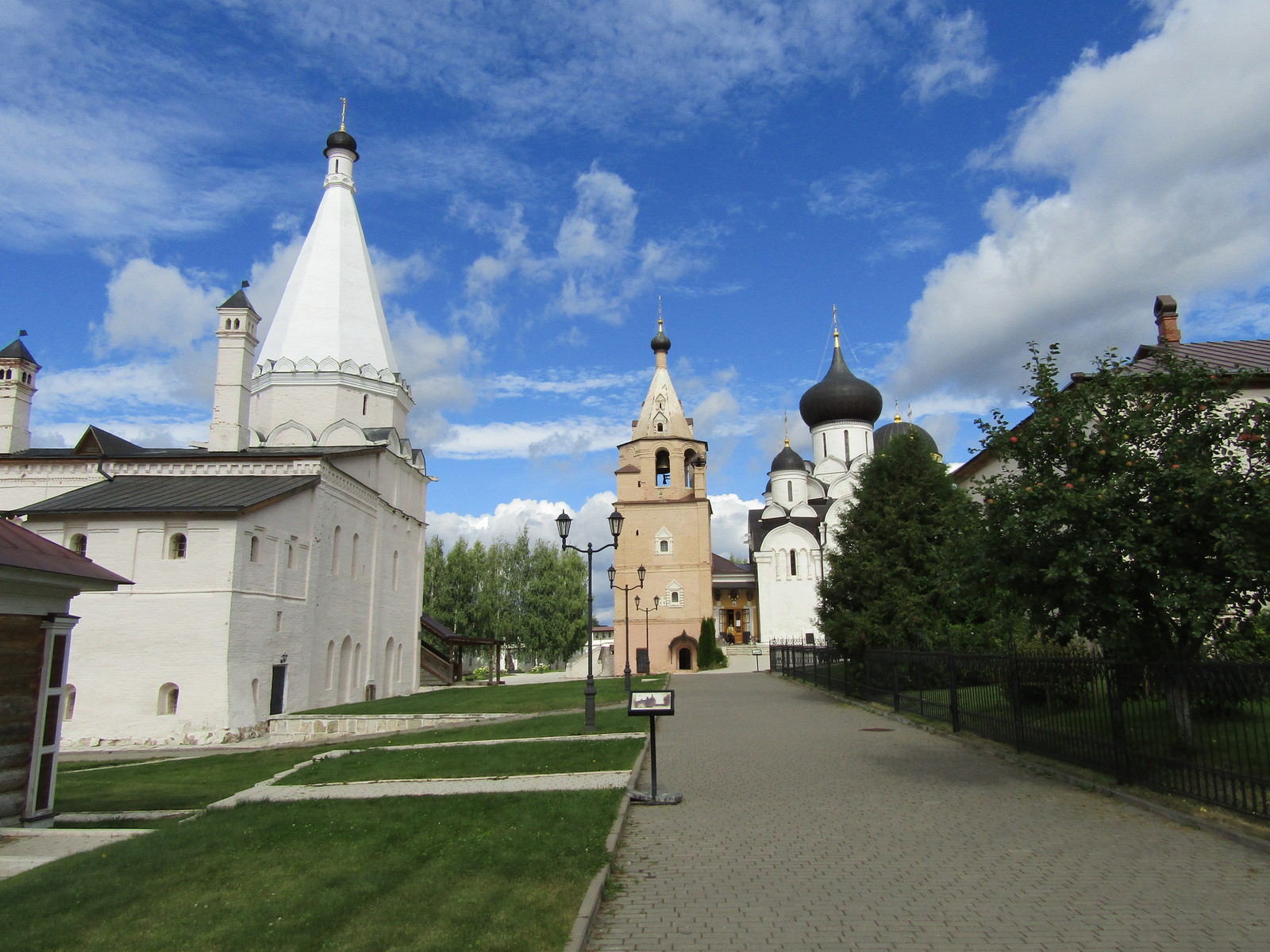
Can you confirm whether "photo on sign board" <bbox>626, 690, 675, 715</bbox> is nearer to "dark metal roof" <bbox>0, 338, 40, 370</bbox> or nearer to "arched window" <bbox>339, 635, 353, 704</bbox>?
"arched window" <bbox>339, 635, 353, 704</bbox>

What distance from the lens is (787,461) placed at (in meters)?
59.3

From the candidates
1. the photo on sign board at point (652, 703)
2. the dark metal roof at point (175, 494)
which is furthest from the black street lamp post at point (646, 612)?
the photo on sign board at point (652, 703)

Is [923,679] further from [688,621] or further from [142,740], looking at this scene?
[688,621]

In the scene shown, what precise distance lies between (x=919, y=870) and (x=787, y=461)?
5380 cm

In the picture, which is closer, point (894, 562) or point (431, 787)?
point (431, 787)

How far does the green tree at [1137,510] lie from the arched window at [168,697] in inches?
796

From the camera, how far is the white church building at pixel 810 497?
49.5m

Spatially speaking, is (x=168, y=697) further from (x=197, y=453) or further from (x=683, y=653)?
(x=683, y=653)

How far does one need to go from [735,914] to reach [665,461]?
4332 centimetres

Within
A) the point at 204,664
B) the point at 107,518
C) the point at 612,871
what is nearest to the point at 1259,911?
the point at 612,871

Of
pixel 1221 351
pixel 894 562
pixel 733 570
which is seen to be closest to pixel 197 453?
pixel 894 562

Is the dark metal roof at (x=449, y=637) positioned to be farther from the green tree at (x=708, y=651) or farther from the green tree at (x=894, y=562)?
the green tree at (x=894, y=562)

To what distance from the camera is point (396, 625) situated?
3403 centimetres

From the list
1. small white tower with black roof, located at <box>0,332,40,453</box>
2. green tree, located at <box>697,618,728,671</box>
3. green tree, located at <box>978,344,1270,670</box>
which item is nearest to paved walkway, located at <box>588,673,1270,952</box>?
green tree, located at <box>978,344,1270,670</box>
